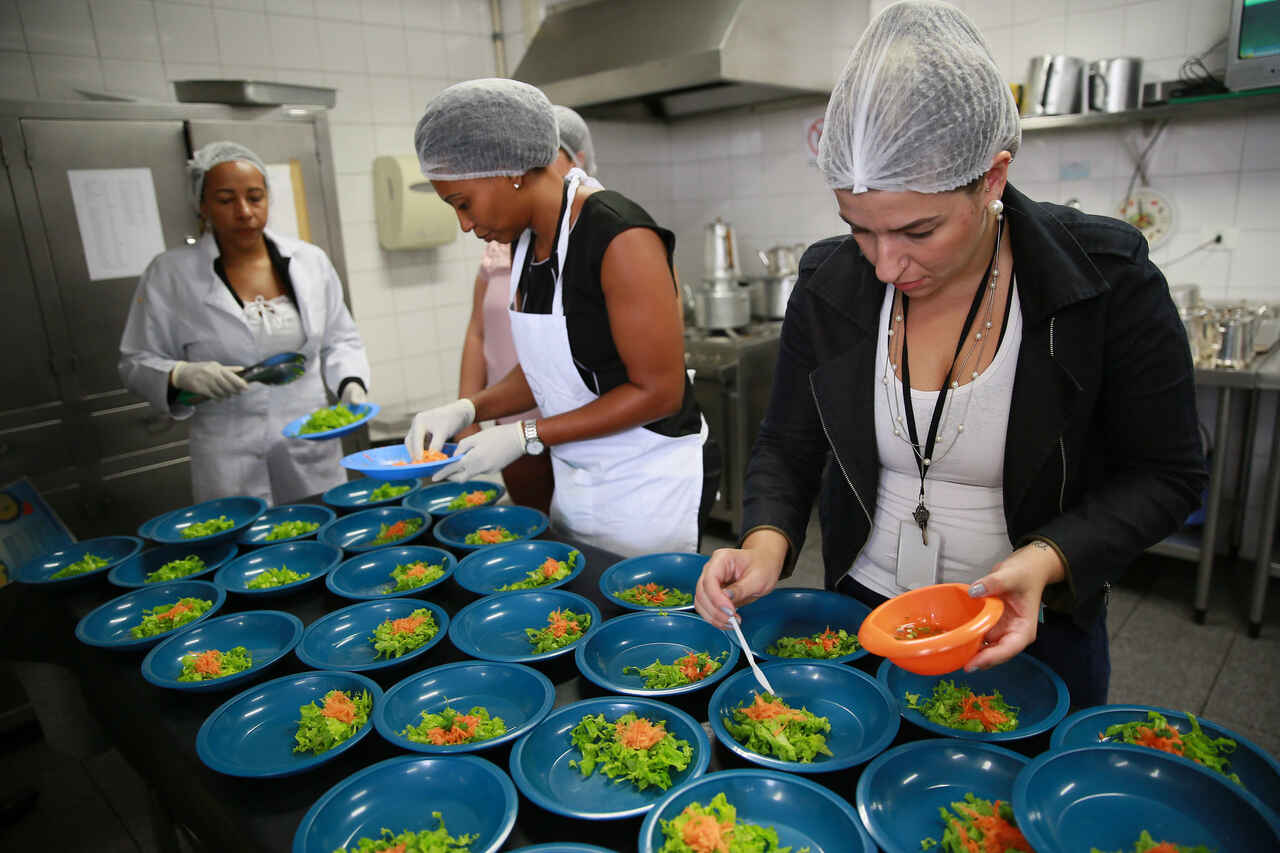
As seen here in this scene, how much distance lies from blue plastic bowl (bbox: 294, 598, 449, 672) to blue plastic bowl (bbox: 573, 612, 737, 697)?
0.27m

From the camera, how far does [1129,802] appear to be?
0.86m

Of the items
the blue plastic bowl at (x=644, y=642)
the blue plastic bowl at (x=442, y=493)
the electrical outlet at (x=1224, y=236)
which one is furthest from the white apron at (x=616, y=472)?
the electrical outlet at (x=1224, y=236)

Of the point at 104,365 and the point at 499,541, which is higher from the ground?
the point at 104,365

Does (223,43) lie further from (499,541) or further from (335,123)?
(499,541)

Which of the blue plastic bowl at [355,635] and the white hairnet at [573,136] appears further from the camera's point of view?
the white hairnet at [573,136]

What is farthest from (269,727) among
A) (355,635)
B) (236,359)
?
(236,359)

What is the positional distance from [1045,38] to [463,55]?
9.27 feet

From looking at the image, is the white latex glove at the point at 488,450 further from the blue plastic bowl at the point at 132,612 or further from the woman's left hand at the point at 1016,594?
the woman's left hand at the point at 1016,594

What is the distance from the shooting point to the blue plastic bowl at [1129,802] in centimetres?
79

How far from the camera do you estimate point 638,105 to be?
158 inches

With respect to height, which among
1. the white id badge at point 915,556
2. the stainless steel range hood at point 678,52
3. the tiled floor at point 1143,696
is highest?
the stainless steel range hood at point 678,52

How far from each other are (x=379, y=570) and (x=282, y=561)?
0.25 m

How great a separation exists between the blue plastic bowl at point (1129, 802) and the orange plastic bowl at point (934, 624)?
0.14 m

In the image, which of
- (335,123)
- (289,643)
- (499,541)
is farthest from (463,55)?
(289,643)
